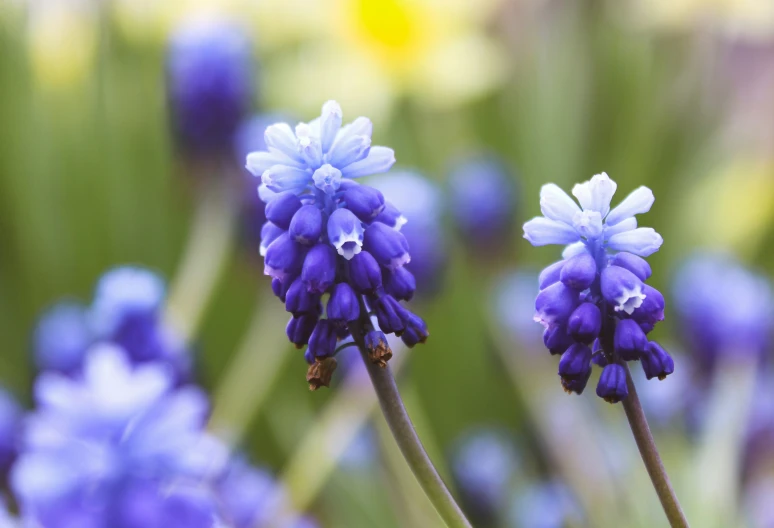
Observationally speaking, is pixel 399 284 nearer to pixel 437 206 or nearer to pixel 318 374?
pixel 318 374

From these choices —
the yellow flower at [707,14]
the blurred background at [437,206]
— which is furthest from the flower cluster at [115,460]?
the yellow flower at [707,14]

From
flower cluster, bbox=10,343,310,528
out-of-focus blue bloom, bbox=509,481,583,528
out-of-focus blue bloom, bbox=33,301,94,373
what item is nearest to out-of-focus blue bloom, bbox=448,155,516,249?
out-of-focus blue bloom, bbox=509,481,583,528

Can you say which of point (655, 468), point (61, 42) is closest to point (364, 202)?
point (655, 468)

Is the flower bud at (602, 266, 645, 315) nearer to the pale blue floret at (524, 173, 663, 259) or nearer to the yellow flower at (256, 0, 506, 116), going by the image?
the pale blue floret at (524, 173, 663, 259)

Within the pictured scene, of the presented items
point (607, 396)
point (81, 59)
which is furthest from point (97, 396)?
point (81, 59)

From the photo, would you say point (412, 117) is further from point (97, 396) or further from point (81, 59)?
point (97, 396)

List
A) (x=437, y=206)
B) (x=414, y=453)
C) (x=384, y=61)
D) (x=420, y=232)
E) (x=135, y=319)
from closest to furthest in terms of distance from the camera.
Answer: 1. (x=414, y=453)
2. (x=135, y=319)
3. (x=420, y=232)
4. (x=437, y=206)
5. (x=384, y=61)

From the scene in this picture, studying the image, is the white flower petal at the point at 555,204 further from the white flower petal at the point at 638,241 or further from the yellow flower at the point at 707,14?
the yellow flower at the point at 707,14
